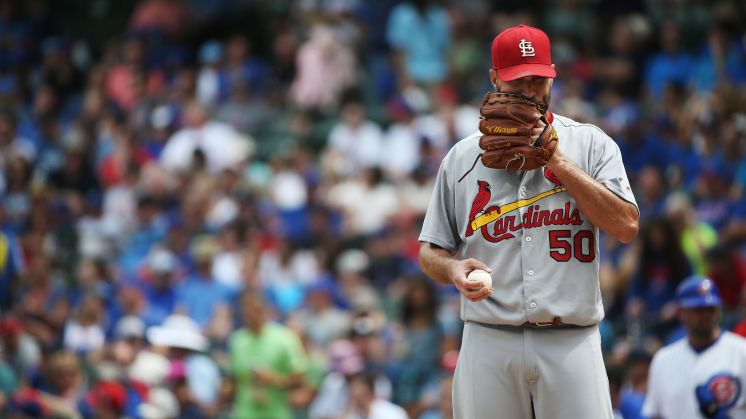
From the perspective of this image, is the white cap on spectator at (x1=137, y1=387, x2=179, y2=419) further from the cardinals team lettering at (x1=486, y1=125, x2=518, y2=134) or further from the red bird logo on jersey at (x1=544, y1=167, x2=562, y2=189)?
the cardinals team lettering at (x1=486, y1=125, x2=518, y2=134)

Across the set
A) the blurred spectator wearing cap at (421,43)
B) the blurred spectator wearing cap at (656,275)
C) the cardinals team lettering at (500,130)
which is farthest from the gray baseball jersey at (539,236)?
the blurred spectator wearing cap at (421,43)

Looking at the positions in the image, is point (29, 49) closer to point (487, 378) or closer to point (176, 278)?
point (176, 278)

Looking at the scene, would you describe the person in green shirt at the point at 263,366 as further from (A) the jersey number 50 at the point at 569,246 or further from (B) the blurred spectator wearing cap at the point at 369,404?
(A) the jersey number 50 at the point at 569,246

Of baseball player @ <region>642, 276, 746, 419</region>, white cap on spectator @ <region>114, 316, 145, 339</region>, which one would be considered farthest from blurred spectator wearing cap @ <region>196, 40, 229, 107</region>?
baseball player @ <region>642, 276, 746, 419</region>

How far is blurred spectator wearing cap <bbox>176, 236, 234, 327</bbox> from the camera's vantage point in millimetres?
11195

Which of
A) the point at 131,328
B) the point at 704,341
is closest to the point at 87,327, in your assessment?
the point at 131,328

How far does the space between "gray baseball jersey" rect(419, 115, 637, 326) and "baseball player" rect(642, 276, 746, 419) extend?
2.30m

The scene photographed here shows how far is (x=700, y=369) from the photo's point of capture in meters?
6.16

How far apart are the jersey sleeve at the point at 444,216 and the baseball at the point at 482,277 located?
414 mm

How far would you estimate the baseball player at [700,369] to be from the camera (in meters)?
6.04

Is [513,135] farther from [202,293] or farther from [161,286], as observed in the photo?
[161,286]

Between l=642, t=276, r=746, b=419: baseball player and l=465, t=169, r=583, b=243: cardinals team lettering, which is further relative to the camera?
l=642, t=276, r=746, b=419: baseball player

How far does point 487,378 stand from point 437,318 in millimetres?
5615

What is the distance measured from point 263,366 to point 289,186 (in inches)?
176
